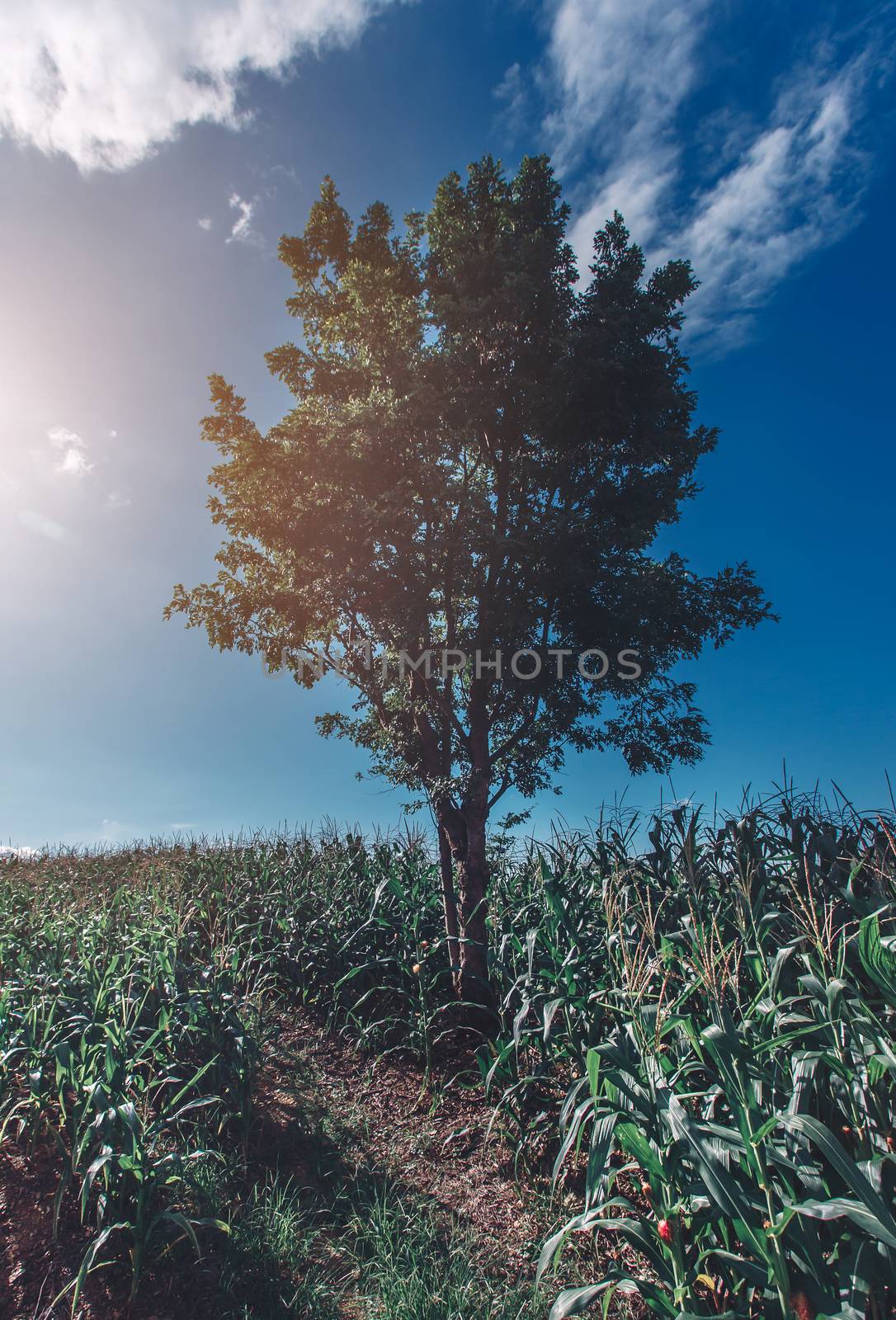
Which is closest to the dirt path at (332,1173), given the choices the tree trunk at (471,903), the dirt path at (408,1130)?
the dirt path at (408,1130)

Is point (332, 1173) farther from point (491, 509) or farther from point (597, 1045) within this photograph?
point (491, 509)

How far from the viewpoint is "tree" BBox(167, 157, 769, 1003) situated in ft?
24.9

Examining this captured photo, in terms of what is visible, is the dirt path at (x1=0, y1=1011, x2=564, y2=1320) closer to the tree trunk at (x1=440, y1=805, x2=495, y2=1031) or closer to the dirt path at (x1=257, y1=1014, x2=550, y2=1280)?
the dirt path at (x1=257, y1=1014, x2=550, y2=1280)

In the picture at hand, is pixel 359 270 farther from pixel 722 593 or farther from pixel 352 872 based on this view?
pixel 352 872

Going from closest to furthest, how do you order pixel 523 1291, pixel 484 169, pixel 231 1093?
pixel 523 1291, pixel 231 1093, pixel 484 169

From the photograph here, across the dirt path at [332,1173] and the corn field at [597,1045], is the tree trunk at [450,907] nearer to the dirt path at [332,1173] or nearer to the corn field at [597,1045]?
the corn field at [597,1045]

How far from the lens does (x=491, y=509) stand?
8.27 m

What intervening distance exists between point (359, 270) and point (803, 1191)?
9.83 m

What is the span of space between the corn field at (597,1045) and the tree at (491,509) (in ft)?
4.68

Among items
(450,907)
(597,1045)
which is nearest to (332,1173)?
(597,1045)

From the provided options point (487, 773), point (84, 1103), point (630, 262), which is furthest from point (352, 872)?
point (630, 262)

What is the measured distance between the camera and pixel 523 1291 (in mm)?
3377

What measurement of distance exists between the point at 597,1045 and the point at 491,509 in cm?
635

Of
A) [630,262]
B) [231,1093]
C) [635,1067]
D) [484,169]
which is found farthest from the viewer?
[484,169]
